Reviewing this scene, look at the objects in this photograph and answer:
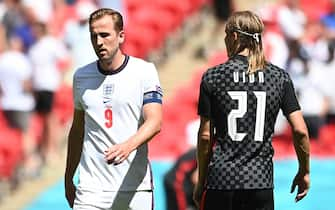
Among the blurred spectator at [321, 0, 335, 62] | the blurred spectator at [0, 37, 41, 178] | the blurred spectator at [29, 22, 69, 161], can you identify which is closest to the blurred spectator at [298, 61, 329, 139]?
the blurred spectator at [321, 0, 335, 62]

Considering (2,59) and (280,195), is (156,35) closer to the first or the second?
(2,59)

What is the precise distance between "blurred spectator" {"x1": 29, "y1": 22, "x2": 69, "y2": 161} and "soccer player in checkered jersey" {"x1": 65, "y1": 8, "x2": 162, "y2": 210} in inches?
250

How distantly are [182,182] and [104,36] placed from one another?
8.96 ft

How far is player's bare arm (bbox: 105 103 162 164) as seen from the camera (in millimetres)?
5617

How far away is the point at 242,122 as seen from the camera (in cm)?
573

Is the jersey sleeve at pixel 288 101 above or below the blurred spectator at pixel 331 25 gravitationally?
above

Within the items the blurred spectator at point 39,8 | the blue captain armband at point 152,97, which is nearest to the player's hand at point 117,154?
the blue captain armband at point 152,97

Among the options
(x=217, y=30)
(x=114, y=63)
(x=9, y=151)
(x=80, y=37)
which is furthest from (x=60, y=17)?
(x=114, y=63)

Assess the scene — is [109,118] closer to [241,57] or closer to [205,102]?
[205,102]

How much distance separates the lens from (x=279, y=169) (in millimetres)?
11781

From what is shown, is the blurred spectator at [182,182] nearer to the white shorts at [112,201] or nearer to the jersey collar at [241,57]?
the white shorts at [112,201]

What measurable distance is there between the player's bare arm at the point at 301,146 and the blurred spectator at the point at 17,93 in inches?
262

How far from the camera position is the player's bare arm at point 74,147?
20.4 feet

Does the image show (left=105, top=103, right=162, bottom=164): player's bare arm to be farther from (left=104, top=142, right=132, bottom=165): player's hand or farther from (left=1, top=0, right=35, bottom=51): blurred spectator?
(left=1, top=0, right=35, bottom=51): blurred spectator
